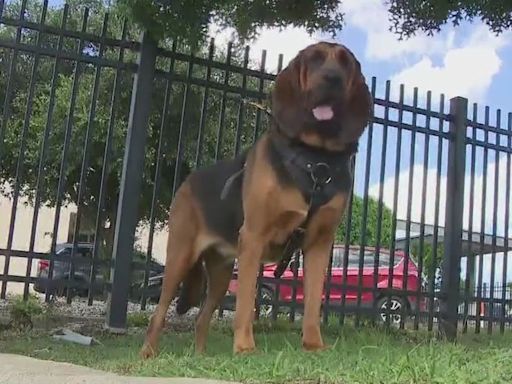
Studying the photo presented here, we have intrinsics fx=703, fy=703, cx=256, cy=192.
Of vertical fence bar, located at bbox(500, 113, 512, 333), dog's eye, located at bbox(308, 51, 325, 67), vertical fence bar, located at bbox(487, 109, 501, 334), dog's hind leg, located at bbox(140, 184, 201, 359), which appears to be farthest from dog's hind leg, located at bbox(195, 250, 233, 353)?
vertical fence bar, located at bbox(500, 113, 512, 333)

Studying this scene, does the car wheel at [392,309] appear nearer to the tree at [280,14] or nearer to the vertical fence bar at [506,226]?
the vertical fence bar at [506,226]

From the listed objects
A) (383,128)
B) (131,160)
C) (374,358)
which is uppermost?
(383,128)

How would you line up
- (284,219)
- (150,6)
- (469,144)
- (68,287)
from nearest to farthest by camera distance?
(284,219) < (150,6) < (68,287) < (469,144)

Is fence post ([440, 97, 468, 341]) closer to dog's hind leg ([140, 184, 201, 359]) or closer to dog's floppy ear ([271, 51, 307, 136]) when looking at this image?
dog's hind leg ([140, 184, 201, 359])

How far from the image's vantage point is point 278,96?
442 centimetres

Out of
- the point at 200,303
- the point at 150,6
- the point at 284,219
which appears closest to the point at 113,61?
the point at 150,6

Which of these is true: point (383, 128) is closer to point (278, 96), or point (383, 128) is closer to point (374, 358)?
point (278, 96)

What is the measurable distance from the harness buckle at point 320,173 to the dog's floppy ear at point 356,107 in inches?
9.8

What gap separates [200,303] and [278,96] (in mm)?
1874

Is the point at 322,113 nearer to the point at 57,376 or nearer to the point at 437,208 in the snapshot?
the point at 57,376

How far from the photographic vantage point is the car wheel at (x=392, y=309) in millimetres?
8164

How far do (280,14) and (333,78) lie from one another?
10.2ft

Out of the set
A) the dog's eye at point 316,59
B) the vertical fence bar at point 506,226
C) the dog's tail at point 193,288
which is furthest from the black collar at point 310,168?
the vertical fence bar at point 506,226

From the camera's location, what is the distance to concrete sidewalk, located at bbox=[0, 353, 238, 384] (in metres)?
2.80
